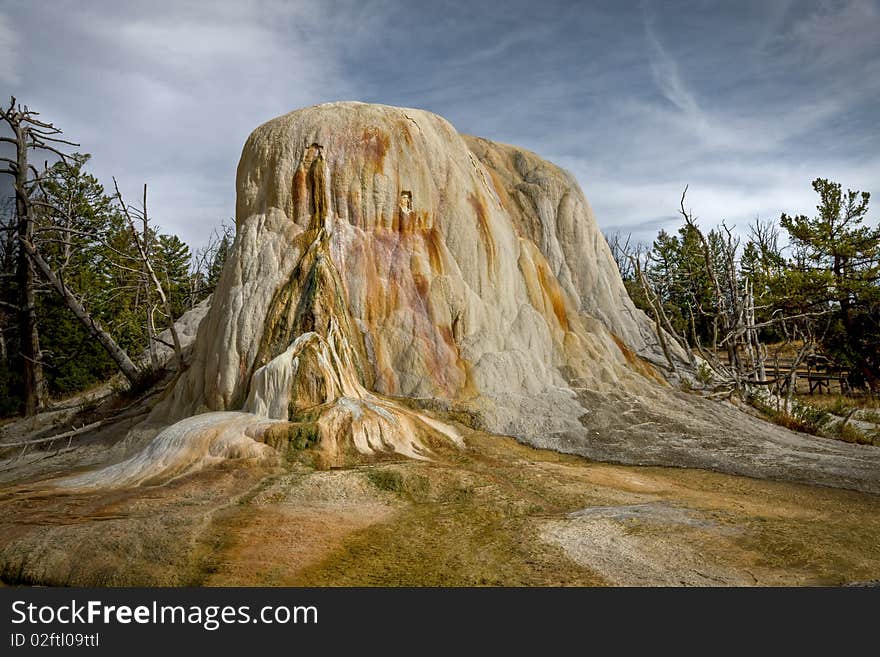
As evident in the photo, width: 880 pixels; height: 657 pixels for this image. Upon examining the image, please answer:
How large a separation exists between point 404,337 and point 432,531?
4.45 m

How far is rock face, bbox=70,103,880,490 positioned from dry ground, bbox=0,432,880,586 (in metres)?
0.79

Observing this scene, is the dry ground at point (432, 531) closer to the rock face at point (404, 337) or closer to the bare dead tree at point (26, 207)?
the rock face at point (404, 337)

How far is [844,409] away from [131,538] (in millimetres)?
14055

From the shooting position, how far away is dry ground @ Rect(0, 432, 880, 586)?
15.0 ft

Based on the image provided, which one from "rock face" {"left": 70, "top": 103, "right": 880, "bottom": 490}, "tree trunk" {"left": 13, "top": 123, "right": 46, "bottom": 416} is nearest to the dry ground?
"rock face" {"left": 70, "top": 103, "right": 880, "bottom": 490}

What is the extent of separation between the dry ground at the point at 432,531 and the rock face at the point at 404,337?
789 mm

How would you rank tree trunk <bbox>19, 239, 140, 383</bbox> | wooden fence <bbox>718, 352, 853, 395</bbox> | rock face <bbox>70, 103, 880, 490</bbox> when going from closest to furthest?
rock face <bbox>70, 103, 880, 490</bbox> → tree trunk <bbox>19, 239, 140, 383</bbox> → wooden fence <bbox>718, 352, 853, 395</bbox>

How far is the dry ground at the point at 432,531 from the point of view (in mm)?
4578

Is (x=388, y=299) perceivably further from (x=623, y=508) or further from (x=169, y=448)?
(x=623, y=508)

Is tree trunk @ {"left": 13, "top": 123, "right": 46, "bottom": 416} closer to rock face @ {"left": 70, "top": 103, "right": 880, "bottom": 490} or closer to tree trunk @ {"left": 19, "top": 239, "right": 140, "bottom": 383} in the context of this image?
tree trunk @ {"left": 19, "top": 239, "right": 140, "bottom": 383}

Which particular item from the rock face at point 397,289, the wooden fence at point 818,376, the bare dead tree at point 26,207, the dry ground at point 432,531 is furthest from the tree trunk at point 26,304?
the wooden fence at point 818,376

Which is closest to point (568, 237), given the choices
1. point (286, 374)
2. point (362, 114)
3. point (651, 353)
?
point (651, 353)

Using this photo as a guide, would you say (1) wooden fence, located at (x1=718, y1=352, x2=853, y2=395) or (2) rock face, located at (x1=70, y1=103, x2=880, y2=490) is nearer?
(2) rock face, located at (x1=70, y1=103, x2=880, y2=490)

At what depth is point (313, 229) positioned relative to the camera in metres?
9.85
